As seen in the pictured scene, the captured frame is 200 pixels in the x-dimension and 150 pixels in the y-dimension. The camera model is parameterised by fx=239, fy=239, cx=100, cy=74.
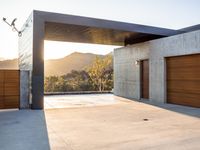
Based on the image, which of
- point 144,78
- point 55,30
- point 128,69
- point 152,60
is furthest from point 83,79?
point 55,30

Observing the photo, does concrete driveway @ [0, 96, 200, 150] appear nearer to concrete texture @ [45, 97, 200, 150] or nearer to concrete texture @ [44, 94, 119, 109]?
concrete texture @ [45, 97, 200, 150]

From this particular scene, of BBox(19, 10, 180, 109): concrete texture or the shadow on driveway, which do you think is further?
BBox(19, 10, 180, 109): concrete texture

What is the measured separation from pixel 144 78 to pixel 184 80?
340 centimetres

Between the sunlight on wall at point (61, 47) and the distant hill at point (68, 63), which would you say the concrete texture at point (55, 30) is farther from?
the distant hill at point (68, 63)

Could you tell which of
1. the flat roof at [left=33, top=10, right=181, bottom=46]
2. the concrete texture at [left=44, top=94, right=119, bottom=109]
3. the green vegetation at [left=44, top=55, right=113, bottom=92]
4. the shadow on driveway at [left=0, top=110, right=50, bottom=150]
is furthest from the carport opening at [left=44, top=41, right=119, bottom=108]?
the shadow on driveway at [left=0, top=110, right=50, bottom=150]

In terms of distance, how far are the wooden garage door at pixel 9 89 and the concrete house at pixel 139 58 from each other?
264 mm

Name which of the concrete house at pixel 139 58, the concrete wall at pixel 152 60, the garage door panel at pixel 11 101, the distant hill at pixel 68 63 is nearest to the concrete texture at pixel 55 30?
the concrete house at pixel 139 58

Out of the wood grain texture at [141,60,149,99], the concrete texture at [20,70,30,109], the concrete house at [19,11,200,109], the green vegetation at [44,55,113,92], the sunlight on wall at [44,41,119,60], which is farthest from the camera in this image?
the green vegetation at [44,55,113,92]

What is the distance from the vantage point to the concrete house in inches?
430

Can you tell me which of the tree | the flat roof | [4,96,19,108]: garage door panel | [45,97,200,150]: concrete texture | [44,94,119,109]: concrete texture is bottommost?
[45,97,200,150]: concrete texture

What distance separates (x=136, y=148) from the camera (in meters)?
4.98

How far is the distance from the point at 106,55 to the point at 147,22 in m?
14.5

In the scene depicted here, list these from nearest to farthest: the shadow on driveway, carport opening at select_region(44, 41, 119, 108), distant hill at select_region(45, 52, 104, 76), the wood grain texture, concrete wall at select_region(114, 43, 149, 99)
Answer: the shadow on driveway
the wood grain texture
concrete wall at select_region(114, 43, 149, 99)
carport opening at select_region(44, 41, 119, 108)
distant hill at select_region(45, 52, 104, 76)

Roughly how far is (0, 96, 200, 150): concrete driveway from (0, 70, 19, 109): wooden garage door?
84.0 inches
